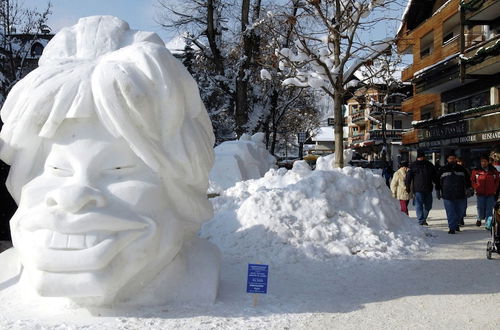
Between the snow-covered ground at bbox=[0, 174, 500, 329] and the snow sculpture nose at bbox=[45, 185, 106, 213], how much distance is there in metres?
0.89

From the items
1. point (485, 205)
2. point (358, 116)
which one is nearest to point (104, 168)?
point (485, 205)

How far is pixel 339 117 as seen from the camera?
12375 mm

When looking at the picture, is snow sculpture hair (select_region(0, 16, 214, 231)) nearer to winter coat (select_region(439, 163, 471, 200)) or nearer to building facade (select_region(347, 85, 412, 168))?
Result: winter coat (select_region(439, 163, 471, 200))

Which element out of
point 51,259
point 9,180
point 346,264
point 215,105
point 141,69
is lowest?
point 346,264

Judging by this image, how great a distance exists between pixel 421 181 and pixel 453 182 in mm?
804

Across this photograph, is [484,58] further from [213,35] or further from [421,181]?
[421,181]

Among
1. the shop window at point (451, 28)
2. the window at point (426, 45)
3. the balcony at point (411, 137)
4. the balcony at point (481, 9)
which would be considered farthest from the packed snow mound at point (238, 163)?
the window at point (426, 45)

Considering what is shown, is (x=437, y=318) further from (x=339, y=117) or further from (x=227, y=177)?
(x=227, y=177)

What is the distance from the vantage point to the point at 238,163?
1468 cm

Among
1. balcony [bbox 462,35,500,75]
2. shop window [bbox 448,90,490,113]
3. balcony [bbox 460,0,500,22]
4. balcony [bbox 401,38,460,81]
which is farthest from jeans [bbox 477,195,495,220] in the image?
balcony [bbox 401,38,460,81]

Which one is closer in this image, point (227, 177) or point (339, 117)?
point (339, 117)

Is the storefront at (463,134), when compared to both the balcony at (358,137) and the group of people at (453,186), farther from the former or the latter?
the balcony at (358,137)

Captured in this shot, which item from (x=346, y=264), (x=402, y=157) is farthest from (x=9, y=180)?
(x=402, y=157)

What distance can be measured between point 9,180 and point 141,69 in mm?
1502
